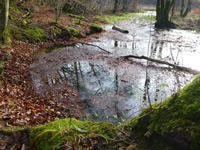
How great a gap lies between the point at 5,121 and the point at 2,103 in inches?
46.7

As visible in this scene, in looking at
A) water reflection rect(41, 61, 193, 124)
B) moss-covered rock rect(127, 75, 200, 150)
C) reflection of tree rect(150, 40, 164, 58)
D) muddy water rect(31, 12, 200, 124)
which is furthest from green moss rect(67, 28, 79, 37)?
moss-covered rock rect(127, 75, 200, 150)

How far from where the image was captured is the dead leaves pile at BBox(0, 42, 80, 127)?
4434mm

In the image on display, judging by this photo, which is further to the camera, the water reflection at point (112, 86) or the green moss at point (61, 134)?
the water reflection at point (112, 86)

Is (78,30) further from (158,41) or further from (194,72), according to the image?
(194,72)

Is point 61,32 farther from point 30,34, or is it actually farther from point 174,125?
point 174,125

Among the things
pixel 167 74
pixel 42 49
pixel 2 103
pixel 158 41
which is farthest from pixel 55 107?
pixel 158 41

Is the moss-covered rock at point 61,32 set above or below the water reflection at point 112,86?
above

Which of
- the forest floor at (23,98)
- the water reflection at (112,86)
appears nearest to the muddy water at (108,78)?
the water reflection at (112,86)

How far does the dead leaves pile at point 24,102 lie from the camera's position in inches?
175

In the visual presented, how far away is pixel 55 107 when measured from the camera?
5805mm

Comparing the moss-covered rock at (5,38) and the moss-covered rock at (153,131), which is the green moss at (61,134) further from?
the moss-covered rock at (5,38)

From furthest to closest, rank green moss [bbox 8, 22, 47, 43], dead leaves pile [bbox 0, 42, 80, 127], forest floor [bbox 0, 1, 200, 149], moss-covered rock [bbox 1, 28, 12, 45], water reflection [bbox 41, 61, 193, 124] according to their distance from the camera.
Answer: green moss [bbox 8, 22, 47, 43] → moss-covered rock [bbox 1, 28, 12, 45] → water reflection [bbox 41, 61, 193, 124] → dead leaves pile [bbox 0, 42, 80, 127] → forest floor [bbox 0, 1, 200, 149]

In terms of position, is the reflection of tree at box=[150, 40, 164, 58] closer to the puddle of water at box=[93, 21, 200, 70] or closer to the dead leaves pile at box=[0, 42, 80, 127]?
the puddle of water at box=[93, 21, 200, 70]

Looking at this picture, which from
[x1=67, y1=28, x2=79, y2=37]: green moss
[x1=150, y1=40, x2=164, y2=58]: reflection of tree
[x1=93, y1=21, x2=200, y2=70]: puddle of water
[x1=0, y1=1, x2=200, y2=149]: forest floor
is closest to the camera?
[x1=0, y1=1, x2=200, y2=149]: forest floor
